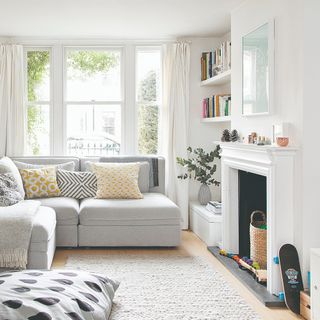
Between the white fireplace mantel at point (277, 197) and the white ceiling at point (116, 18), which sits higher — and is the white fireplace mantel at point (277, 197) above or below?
below

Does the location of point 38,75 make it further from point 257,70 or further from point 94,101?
point 257,70

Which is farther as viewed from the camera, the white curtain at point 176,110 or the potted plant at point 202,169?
the white curtain at point 176,110

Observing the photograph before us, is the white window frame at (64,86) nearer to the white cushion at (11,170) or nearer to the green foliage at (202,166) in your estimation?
the green foliage at (202,166)

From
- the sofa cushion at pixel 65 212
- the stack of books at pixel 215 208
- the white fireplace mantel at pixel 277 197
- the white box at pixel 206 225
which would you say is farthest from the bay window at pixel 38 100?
the white fireplace mantel at pixel 277 197

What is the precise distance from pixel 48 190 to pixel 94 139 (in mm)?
1183

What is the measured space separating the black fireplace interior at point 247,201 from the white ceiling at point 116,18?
1.67m

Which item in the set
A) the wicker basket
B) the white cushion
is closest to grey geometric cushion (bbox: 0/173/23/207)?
the white cushion

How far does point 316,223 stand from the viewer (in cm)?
342

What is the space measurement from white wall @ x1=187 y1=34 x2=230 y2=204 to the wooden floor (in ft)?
3.60

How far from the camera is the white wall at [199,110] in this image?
6426 mm

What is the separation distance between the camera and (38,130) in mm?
6488

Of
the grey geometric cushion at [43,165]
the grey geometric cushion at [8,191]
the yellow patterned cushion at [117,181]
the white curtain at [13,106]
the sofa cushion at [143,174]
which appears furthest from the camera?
the white curtain at [13,106]

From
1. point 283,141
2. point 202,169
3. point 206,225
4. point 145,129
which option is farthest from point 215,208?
point 283,141

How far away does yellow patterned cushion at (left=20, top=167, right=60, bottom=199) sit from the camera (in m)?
5.59
